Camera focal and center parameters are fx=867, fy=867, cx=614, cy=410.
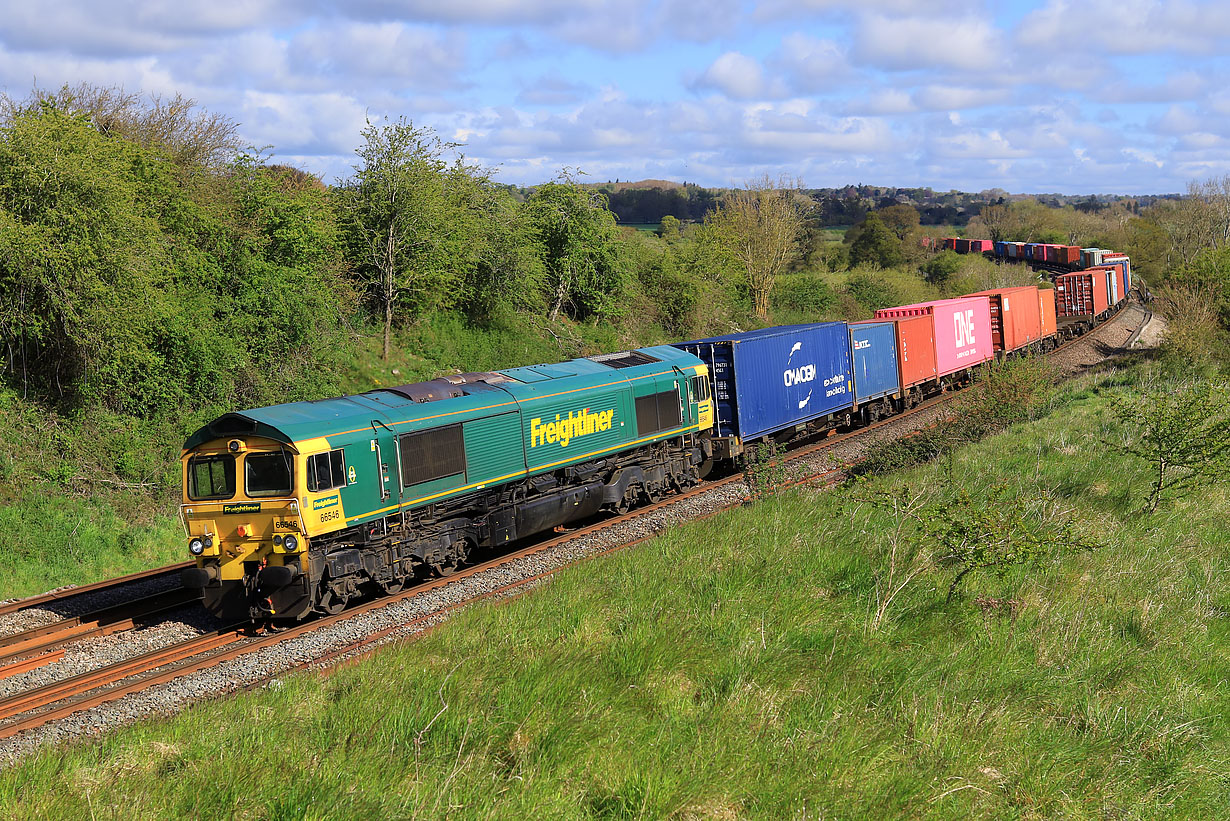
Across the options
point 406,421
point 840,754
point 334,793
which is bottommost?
point 840,754

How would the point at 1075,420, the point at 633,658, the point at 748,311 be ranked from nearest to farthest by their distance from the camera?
1. the point at 633,658
2. the point at 1075,420
3. the point at 748,311

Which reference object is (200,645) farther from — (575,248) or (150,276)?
(575,248)

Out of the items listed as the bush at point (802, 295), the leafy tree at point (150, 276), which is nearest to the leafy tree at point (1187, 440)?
the leafy tree at point (150, 276)

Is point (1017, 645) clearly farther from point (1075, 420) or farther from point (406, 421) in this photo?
point (1075, 420)

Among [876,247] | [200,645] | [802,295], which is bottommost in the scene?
[200,645]

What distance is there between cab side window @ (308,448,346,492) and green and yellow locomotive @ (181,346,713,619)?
2cm

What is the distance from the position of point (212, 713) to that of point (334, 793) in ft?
8.96

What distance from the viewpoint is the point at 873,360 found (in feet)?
97.3

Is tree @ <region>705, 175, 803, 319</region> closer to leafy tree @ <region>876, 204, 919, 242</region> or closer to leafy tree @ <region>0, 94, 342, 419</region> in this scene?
leafy tree @ <region>0, 94, 342, 419</region>

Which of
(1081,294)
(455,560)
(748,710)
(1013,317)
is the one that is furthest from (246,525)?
(1081,294)

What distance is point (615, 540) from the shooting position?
57.3 feet

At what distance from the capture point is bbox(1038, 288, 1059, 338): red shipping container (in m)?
46.5

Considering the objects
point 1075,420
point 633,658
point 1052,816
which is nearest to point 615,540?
point 633,658

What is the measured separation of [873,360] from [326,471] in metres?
21.3
